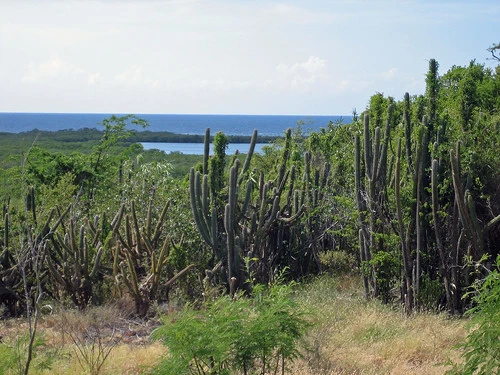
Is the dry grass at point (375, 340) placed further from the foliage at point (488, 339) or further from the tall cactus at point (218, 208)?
the tall cactus at point (218, 208)

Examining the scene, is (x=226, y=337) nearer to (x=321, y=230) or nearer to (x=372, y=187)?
(x=372, y=187)

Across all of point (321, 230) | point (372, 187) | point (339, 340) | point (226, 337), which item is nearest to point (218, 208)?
point (321, 230)

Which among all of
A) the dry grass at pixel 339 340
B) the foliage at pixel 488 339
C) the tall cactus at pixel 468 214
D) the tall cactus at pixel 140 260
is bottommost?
the dry grass at pixel 339 340

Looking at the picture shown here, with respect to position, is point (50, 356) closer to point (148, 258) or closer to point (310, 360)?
point (310, 360)

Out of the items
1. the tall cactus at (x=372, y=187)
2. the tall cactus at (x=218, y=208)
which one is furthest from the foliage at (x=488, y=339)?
the tall cactus at (x=218, y=208)

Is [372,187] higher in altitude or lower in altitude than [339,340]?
higher

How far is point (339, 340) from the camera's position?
7.51 meters

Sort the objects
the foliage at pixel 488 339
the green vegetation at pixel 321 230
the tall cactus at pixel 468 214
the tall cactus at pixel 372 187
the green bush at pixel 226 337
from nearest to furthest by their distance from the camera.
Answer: the foliage at pixel 488 339 < the green bush at pixel 226 337 < the tall cactus at pixel 468 214 < the green vegetation at pixel 321 230 < the tall cactus at pixel 372 187

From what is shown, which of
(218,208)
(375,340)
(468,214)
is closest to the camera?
(375,340)

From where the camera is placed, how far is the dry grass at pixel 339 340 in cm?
667

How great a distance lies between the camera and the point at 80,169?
18.5m

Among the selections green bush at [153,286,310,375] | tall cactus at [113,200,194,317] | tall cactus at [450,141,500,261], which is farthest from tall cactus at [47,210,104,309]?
tall cactus at [450,141,500,261]

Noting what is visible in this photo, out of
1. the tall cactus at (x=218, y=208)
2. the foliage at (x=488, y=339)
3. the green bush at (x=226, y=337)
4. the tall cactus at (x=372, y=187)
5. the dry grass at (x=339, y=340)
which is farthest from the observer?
the tall cactus at (x=218, y=208)

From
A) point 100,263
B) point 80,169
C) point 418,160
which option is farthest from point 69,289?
point 80,169
